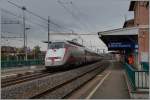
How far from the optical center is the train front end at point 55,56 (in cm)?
3175

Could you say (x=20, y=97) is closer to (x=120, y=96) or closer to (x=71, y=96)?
(x=71, y=96)

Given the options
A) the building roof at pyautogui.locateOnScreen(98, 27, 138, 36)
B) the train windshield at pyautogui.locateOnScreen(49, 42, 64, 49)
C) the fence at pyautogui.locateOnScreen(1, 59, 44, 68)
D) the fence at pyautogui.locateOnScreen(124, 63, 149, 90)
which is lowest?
the fence at pyautogui.locateOnScreen(1, 59, 44, 68)

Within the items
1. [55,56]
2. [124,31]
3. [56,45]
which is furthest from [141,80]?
[124,31]

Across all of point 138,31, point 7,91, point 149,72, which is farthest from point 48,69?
point 149,72

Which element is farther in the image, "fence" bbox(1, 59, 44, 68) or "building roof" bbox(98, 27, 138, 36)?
"fence" bbox(1, 59, 44, 68)

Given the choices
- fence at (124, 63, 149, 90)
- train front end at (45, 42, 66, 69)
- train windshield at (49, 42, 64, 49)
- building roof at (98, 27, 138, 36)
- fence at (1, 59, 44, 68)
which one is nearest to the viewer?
fence at (124, 63, 149, 90)

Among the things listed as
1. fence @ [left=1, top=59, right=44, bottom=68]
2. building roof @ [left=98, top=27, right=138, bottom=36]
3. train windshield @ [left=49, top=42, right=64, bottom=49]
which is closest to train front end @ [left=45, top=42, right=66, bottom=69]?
train windshield @ [left=49, top=42, right=64, bottom=49]

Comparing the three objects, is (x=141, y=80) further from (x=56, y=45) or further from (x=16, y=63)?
(x=16, y=63)

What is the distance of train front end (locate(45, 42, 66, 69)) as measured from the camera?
31.7m

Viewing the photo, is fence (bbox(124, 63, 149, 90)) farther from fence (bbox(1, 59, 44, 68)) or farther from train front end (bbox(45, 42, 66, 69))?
fence (bbox(1, 59, 44, 68))

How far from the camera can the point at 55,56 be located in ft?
105

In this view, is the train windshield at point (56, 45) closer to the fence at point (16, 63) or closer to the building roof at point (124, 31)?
the building roof at point (124, 31)

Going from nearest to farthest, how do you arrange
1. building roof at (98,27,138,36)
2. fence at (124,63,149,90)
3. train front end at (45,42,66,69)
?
fence at (124,63,149,90) < train front end at (45,42,66,69) < building roof at (98,27,138,36)

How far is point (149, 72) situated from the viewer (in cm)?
1345
